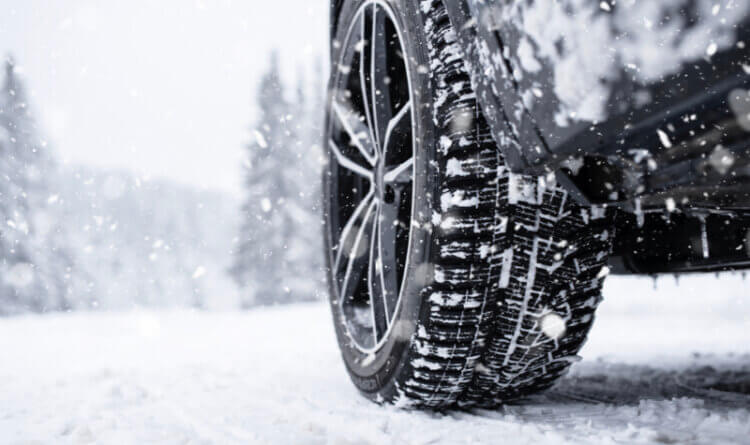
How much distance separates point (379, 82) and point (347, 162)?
450 mm

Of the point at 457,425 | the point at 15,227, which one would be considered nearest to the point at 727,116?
the point at 457,425

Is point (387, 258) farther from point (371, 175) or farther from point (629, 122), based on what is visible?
point (629, 122)

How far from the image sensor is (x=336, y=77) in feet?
→ 7.52

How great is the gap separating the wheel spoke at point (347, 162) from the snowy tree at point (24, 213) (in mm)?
19070

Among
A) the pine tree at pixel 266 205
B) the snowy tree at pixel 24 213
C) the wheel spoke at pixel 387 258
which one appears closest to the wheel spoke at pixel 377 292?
the wheel spoke at pixel 387 258

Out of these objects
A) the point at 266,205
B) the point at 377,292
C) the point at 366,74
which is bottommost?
the point at 377,292

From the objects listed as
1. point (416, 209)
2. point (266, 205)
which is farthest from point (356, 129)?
point (266, 205)

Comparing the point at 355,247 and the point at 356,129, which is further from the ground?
the point at 356,129

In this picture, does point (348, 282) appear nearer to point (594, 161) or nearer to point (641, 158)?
point (594, 161)

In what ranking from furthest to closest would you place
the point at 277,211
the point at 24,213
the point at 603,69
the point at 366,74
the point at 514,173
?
1. the point at 277,211
2. the point at 24,213
3. the point at 366,74
4. the point at 514,173
5. the point at 603,69

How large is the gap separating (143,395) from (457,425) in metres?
1.33

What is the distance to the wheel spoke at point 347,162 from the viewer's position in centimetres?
209

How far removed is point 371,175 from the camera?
6.52ft

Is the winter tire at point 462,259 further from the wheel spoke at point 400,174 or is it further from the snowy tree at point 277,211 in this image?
the snowy tree at point 277,211
